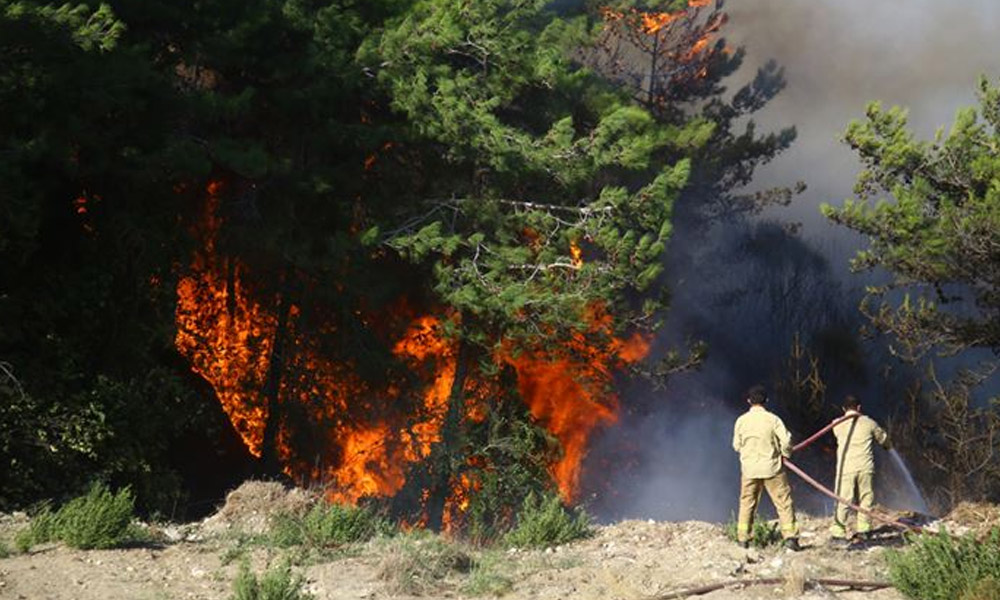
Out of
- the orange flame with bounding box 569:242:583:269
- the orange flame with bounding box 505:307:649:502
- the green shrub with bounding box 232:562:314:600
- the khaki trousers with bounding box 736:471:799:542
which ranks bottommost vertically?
the green shrub with bounding box 232:562:314:600

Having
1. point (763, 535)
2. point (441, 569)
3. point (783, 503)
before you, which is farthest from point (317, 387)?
point (783, 503)

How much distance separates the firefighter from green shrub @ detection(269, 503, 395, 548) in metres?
4.64

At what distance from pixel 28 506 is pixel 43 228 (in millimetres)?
3985

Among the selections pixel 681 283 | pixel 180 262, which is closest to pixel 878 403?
pixel 681 283

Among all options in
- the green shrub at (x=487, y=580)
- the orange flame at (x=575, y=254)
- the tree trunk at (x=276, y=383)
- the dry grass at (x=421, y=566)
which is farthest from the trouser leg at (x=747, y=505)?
the tree trunk at (x=276, y=383)

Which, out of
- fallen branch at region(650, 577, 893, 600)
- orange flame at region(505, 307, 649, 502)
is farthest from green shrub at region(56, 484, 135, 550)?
orange flame at region(505, 307, 649, 502)

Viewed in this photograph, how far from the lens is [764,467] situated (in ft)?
39.2

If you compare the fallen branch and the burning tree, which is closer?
the fallen branch

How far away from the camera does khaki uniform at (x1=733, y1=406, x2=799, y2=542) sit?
1194 cm

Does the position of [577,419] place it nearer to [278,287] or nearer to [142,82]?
[278,287]

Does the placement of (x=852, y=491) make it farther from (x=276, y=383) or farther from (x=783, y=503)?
(x=276, y=383)

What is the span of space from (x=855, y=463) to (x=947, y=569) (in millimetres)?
3065

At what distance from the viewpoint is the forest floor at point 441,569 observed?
1013 cm

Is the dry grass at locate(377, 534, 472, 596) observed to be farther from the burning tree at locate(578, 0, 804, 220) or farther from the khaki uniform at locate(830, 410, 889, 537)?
the burning tree at locate(578, 0, 804, 220)
